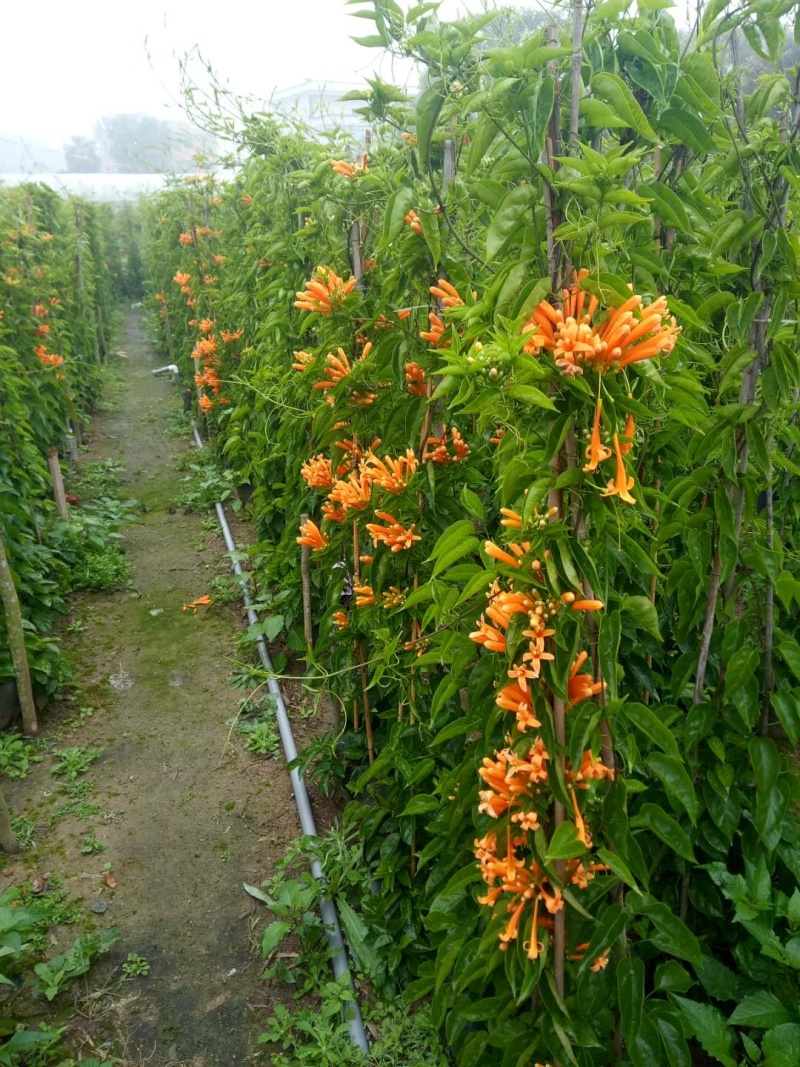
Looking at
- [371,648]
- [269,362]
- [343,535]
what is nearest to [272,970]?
[371,648]

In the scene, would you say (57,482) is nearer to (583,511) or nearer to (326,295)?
(326,295)

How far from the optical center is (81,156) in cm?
2048

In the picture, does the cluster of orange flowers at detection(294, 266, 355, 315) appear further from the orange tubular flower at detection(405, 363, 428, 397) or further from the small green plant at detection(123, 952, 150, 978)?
the small green plant at detection(123, 952, 150, 978)

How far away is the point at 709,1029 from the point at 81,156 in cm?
2394

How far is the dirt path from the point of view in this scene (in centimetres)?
234

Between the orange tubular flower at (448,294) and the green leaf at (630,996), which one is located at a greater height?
the orange tubular flower at (448,294)

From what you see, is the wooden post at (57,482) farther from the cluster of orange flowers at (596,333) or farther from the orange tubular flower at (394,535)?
the cluster of orange flowers at (596,333)

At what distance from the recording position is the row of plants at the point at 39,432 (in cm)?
392

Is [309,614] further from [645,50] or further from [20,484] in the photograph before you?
[645,50]

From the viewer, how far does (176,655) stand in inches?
171

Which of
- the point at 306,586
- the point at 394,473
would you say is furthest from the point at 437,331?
the point at 306,586

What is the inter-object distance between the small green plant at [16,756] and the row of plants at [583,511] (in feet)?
6.15

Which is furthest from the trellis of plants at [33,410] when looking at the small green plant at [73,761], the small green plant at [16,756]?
the small green plant at [73,761]

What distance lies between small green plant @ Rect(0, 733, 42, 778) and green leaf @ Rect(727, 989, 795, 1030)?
3.02 m
